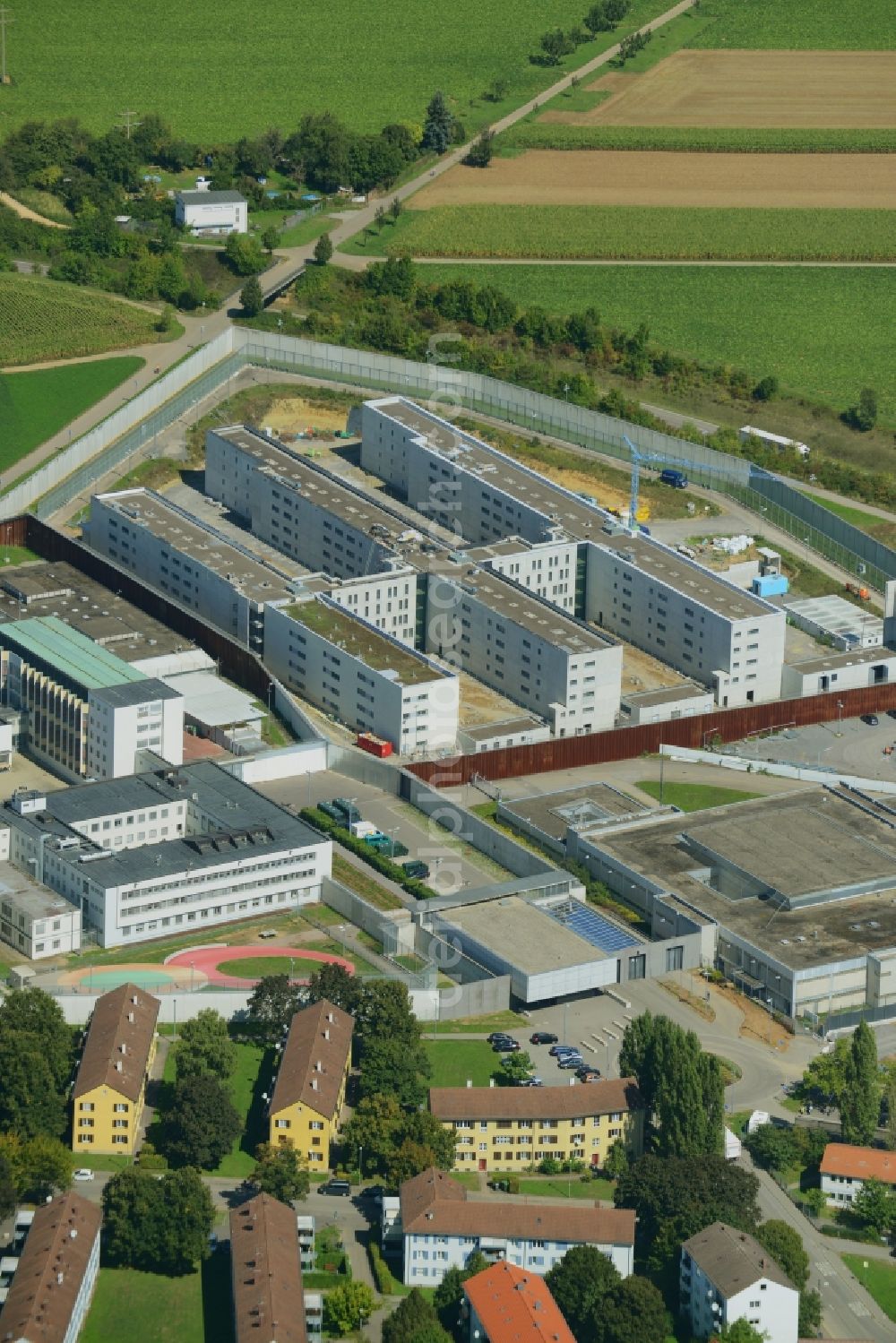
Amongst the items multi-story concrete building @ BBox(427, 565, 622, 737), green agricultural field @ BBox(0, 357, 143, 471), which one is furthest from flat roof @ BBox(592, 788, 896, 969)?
green agricultural field @ BBox(0, 357, 143, 471)

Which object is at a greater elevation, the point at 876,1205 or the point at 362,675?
the point at 362,675

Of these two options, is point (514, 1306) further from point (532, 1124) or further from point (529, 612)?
point (529, 612)

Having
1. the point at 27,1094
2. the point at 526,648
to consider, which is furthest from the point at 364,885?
the point at 27,1094

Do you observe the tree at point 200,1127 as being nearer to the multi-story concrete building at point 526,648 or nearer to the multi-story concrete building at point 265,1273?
the multi-story concrete building at point 265,1273

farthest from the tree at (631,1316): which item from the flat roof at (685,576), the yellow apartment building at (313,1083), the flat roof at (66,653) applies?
the flat roof at (685,576)

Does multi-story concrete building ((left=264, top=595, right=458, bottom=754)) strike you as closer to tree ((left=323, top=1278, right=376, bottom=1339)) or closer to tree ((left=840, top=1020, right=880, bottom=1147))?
tree ((left=840, top=1020, right=880, bottom=1147))

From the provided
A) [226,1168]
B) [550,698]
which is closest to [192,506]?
[550,698]
